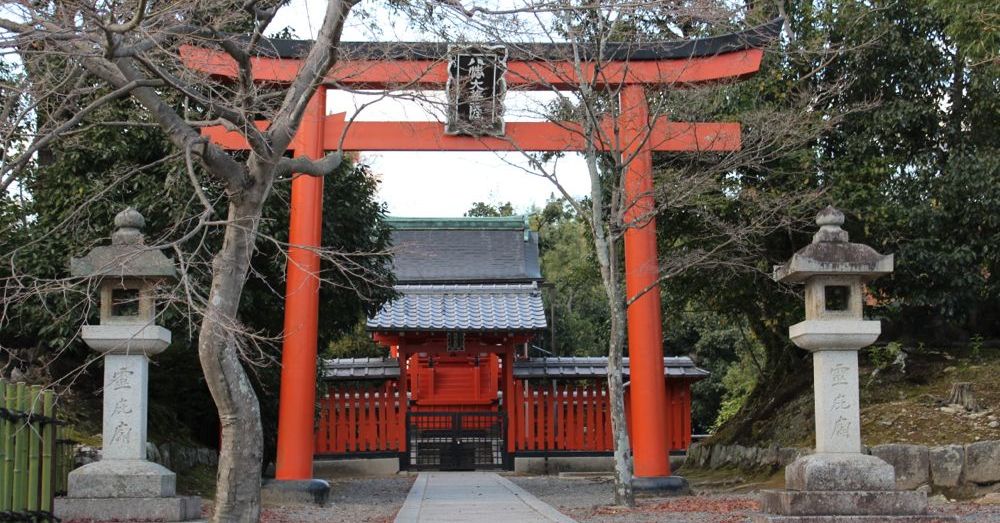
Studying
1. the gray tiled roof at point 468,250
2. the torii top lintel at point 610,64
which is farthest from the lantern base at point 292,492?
the gray tiled roof at point 468,250

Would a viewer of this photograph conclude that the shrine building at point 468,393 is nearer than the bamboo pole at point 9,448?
No

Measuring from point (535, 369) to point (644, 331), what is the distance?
24.8 feet

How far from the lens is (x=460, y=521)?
9.59 m

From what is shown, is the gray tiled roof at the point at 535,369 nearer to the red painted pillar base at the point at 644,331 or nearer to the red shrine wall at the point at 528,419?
the red shrine wall at the point at 528,419

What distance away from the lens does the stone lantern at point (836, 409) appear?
7.84 m

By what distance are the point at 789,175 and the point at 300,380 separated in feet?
21.9

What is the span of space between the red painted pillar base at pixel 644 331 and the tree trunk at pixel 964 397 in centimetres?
312

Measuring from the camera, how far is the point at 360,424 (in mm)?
18812

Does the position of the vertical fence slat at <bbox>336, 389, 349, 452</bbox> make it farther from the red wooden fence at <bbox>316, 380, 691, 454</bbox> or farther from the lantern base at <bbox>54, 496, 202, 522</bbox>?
the lantern base at <bbox>54, 496, 202, 522</bbox>

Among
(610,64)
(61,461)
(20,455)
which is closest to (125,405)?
(61,461)

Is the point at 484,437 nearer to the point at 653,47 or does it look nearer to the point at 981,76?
the point at 653,47

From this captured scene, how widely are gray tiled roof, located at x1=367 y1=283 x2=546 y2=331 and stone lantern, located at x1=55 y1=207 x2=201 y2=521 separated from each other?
32.5ft

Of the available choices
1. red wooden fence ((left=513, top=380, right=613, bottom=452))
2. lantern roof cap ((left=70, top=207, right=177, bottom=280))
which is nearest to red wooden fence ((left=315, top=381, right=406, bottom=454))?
red wooden fence ((left=513, top=380, right=613, bottom=452))

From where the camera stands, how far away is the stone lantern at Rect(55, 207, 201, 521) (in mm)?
8109
